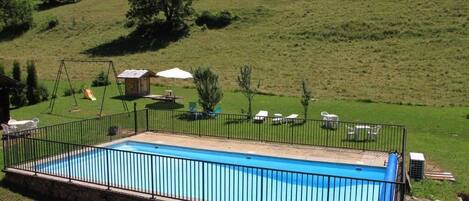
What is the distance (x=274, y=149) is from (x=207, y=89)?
877 centimetres

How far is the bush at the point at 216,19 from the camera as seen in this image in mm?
57625

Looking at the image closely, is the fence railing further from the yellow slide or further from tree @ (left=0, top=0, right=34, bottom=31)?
tree @ (left=0, top=0, right=34, bottom=31)

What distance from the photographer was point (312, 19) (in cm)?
5350

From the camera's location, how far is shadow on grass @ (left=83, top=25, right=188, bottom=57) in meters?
53.8

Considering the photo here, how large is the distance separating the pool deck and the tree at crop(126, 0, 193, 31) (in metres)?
39.3

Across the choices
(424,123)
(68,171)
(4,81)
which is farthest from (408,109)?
(4,81)

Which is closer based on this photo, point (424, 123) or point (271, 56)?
point (424, 123)

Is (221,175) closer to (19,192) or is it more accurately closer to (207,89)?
(19,192)

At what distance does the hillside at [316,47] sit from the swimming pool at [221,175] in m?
16.5

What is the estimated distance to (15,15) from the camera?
71.5 metres

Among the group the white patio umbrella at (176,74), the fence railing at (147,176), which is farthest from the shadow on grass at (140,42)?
the fence railing at (147,176)

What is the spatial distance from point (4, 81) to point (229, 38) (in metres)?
31.1

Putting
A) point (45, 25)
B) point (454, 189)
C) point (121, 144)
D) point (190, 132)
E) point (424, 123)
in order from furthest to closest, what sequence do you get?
point (45, 25), point (424, 123), point (190, 132), point (121, 144), point (454, 189)

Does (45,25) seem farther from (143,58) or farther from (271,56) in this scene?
(271,56)
